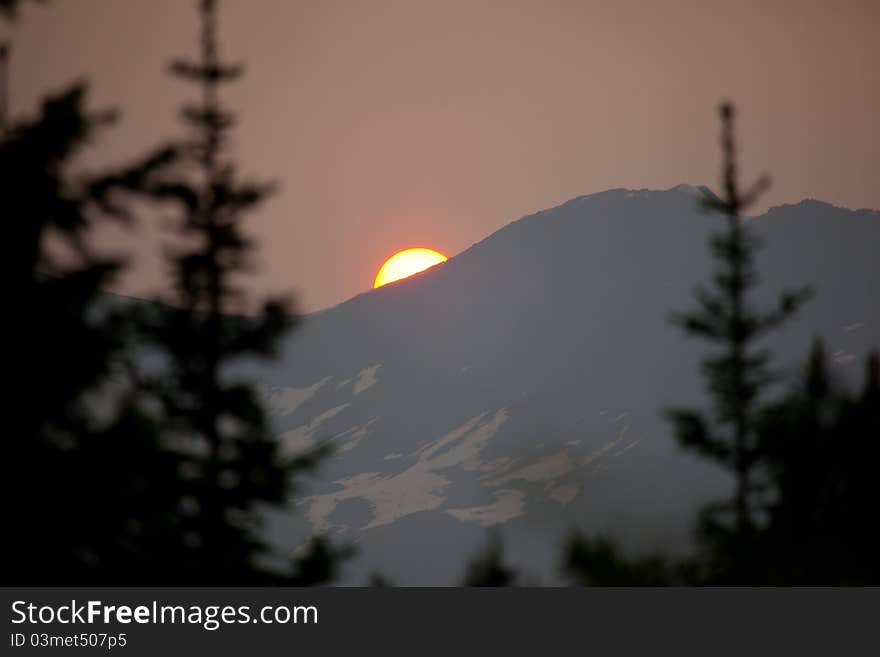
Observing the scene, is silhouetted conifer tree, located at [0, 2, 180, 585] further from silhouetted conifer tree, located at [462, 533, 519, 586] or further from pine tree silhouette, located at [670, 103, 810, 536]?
pine tree silhouette, located at [670, 103, 810, 536]

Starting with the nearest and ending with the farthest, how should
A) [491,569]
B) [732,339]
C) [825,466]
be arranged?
[491,569]
[825,466]
[732,339]

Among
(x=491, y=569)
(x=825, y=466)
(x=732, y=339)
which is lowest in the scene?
(x=491, y=569)

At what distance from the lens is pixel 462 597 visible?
13.4m

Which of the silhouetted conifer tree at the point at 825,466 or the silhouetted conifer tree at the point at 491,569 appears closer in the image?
the silhouetted conifer tree at the point at 491,569

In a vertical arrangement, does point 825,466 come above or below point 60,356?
above

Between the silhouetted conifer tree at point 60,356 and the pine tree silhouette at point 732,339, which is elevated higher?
the pine tree silhouette at point 732,339

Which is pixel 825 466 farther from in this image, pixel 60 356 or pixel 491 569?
pixel 60 356

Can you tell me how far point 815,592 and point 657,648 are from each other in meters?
3.07

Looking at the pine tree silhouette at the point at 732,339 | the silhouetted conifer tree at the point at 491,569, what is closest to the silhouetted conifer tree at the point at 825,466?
the pine tree silhouette at the point at 732,339

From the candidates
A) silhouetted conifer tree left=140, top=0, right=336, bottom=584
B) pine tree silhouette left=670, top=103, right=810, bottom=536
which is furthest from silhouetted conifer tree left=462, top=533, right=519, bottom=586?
pine tree silhouette left=670, top=103, right=810, bottom=536

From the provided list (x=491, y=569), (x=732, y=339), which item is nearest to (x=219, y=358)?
(x=491, y=569)

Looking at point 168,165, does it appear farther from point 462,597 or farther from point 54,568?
point 462,597

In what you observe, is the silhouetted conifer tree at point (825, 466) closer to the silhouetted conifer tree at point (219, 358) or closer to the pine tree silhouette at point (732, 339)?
the pine tree silhouette at point (732, 339)

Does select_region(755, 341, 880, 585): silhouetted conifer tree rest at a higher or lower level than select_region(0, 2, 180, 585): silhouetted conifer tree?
higher
